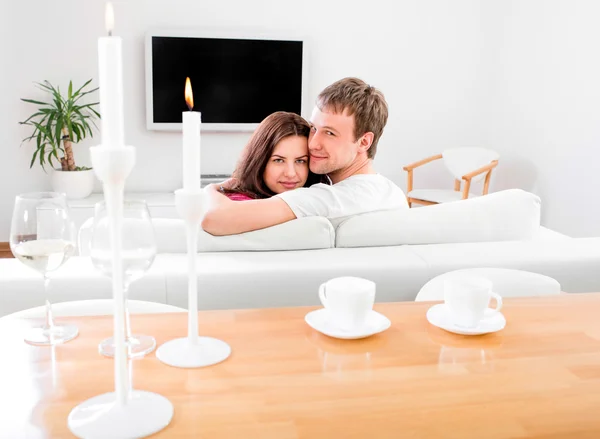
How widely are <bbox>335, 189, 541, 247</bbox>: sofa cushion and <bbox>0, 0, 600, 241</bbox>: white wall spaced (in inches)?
107

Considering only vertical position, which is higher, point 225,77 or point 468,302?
point 225,77

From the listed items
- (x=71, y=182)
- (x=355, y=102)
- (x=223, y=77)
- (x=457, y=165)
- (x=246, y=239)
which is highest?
(x=223, y=77)

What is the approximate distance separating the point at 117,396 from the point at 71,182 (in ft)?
13.9

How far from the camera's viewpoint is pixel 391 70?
5.41 m

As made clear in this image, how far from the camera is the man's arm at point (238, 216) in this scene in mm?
1743

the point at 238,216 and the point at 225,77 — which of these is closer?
the point at 238,216

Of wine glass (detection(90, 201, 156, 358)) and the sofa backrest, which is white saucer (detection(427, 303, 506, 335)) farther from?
the sofa backrest

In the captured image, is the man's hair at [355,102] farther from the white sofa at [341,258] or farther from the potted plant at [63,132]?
the potted plant at [63,132]

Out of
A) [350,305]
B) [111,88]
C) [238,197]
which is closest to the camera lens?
[111,88]

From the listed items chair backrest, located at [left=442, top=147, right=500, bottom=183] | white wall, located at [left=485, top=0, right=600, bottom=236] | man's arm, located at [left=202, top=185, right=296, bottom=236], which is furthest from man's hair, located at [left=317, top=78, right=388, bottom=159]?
chair backrest, located at [left=442, top=147, right=500, bottom=183]

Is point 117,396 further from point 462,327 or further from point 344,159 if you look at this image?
point 344,159

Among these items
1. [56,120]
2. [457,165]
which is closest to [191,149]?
[56,120]

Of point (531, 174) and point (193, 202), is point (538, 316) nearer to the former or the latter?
point (193, 202)

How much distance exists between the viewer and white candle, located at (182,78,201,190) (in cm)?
81
